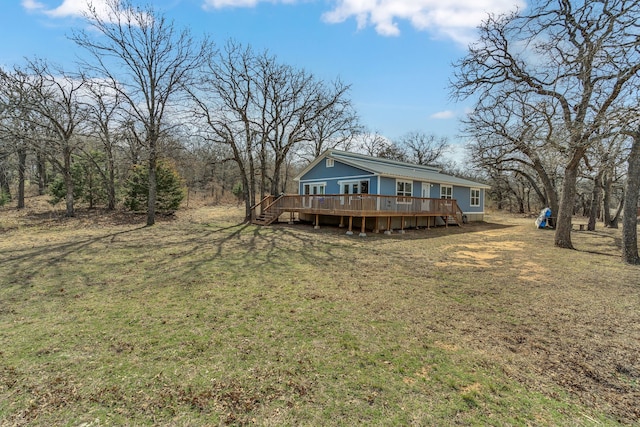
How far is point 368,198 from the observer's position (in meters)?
13.7

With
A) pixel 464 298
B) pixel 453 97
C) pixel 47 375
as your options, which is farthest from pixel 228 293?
pixel 453 97

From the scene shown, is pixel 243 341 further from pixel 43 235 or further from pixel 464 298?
pixel 43 235

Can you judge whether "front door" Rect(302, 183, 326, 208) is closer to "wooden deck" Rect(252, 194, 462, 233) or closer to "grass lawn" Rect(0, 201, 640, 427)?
"wooden deck" Rect(252, 194, 462, 233)

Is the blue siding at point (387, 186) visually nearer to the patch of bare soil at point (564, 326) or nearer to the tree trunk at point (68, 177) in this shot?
the patch of bare soil at point (564, 326)

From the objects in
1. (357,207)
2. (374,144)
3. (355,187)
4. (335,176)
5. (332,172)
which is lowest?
(357,207)

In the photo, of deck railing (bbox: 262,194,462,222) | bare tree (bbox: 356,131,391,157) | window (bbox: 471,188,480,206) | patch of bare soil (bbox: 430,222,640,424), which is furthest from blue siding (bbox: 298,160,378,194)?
bare tree (bbox: 356,131,391,157)

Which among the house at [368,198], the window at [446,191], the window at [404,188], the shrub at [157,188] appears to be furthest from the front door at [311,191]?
the shrub at [157,188]

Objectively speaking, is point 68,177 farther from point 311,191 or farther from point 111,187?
point 311,191

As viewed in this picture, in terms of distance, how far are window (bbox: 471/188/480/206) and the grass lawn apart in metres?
15.0

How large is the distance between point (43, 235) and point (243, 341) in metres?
13.0

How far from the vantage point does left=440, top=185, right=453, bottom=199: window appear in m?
20.6

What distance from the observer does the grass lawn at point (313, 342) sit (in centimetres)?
271

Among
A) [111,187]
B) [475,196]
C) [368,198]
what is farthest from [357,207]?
[111,187]

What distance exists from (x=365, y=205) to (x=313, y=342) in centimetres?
1019
